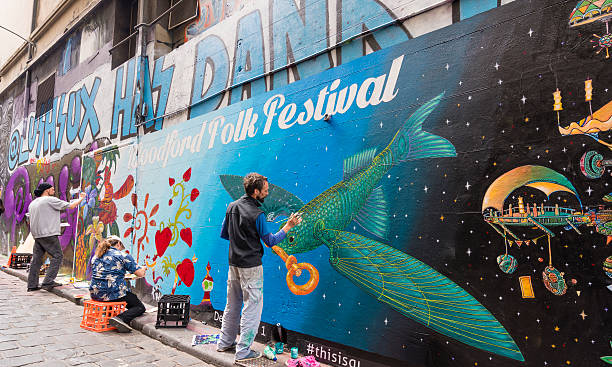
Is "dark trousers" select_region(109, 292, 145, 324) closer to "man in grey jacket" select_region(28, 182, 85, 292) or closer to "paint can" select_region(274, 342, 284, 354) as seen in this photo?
"paint can" select_region(274, 342, 284, 354)

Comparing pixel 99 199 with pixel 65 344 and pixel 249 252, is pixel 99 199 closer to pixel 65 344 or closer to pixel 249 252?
pixel 65 344

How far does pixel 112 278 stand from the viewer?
17.3ft

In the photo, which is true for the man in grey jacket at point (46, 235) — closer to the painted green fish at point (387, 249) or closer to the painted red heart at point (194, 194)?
the painted red heart at point (194, 194)

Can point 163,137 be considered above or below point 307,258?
above

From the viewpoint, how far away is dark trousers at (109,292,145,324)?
530cm

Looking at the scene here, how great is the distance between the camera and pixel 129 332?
5.09 metres

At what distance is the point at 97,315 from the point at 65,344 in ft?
2.43

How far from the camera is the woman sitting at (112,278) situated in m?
5.23

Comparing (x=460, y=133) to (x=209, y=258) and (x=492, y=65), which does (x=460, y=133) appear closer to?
(x=492, y=65)

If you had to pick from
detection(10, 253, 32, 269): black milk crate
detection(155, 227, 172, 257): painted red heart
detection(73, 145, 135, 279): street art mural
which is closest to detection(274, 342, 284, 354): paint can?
detection(155, 227, 172, 257): painted red heart

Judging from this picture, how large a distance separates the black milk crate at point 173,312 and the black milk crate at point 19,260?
7.09m

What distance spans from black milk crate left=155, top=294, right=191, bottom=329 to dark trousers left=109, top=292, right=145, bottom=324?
1.76 feet

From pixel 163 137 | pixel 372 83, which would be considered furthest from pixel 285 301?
pixel 163 137

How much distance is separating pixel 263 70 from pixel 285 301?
3.00 metres
